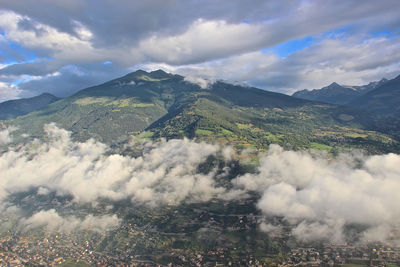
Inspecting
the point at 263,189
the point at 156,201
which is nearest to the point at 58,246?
the point at 156,201

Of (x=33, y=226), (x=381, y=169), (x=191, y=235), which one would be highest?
(x=381, y=169)

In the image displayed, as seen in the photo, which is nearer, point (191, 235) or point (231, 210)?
point (191, 235)

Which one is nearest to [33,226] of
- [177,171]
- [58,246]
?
[58,246]

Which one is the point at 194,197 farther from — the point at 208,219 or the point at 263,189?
the point at 263,189

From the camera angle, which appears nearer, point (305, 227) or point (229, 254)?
point (229, 254)

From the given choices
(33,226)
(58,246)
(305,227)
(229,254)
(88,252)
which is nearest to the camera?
(229,254)

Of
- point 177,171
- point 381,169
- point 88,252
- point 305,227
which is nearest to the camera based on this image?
point 305,227

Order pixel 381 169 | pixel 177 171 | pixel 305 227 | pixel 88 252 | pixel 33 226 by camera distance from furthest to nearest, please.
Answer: pixel 177 171 → pixel 33 226 → pixel 381 169 → pixel 88 252 → pixel 305 227

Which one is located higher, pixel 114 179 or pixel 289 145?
pixel 289 145

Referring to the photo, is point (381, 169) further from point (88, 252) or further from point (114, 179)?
point (114, 179)
